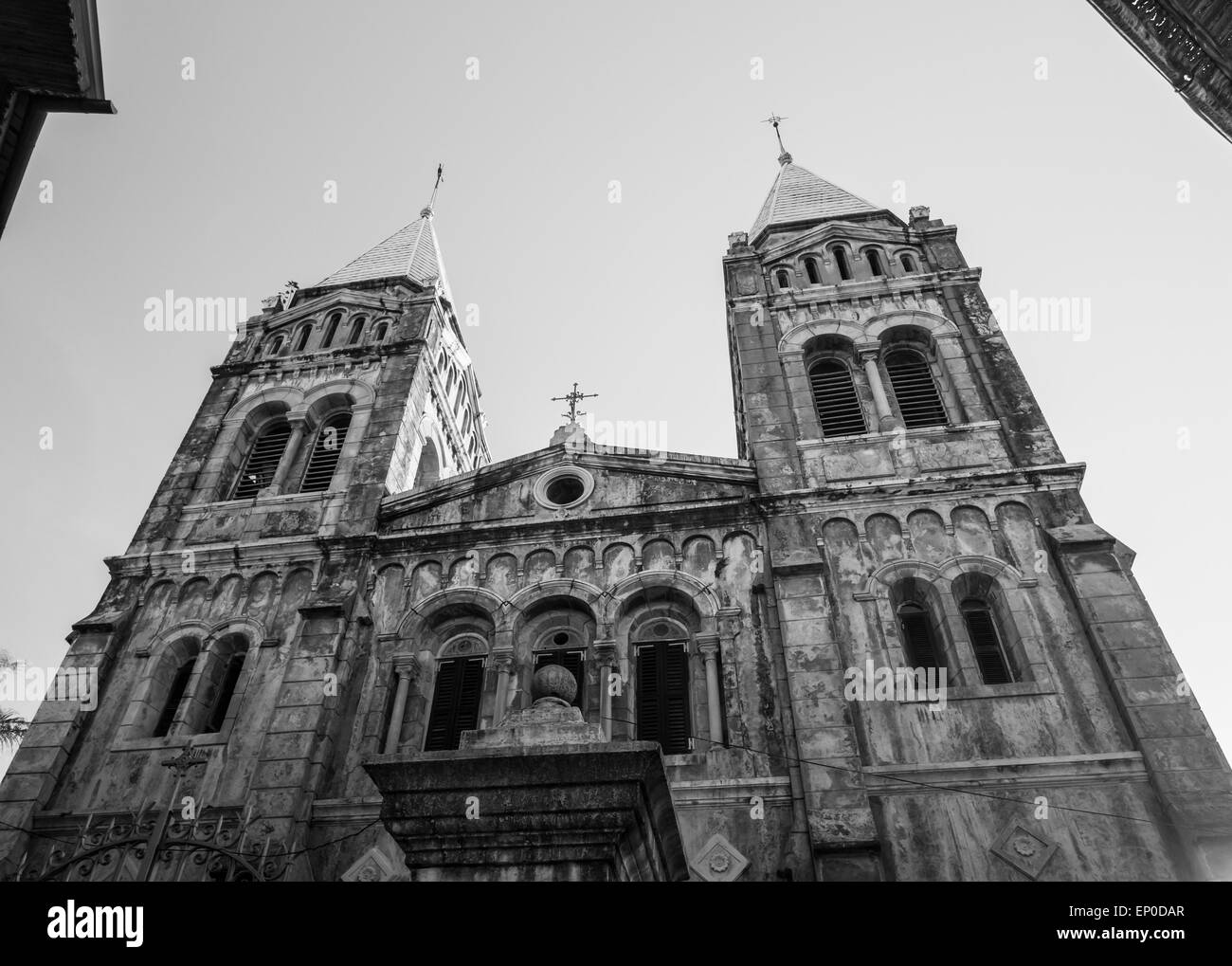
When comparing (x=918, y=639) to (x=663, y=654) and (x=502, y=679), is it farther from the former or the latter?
(x=502, y=679)

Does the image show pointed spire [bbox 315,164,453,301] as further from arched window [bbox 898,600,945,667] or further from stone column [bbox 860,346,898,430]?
arched window [bbox 898,600,945,667]

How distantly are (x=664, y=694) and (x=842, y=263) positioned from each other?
1379 centimetres

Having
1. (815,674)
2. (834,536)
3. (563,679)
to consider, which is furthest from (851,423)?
(563,679)

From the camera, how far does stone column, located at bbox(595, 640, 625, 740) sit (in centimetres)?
1443

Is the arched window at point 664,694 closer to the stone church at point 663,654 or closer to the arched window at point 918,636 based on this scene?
the stone church at point 663,654

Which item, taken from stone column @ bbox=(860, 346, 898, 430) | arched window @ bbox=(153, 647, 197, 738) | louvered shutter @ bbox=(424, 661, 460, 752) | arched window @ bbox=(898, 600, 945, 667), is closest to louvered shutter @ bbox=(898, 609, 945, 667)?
arched window @ bbox=(898, 600, 945, 667)

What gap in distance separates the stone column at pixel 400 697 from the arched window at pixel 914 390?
1115 cm

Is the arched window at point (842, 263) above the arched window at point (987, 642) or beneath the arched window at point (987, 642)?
above

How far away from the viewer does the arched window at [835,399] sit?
1902cm

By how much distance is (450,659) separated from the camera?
53.7 feet

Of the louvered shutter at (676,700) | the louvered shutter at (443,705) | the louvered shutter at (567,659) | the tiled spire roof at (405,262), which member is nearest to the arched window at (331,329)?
the tiled spire roof at (405,262)
